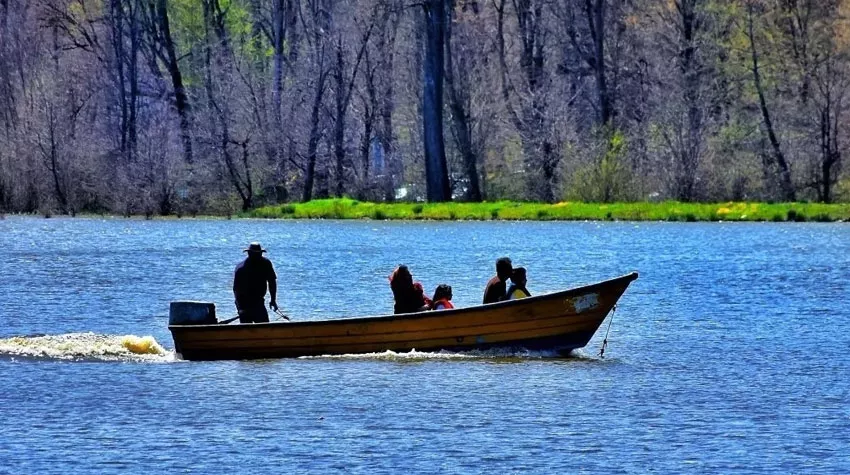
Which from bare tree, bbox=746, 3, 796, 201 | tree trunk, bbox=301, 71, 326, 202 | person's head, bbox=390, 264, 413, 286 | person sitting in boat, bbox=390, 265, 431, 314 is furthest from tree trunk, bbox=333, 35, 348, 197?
person's head, bbox=390, 264, 413, 286

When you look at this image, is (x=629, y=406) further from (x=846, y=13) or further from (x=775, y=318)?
(x=846, y=13)

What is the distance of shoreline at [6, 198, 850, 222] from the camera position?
211 feet

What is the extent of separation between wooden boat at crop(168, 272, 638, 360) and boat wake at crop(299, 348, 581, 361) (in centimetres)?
9

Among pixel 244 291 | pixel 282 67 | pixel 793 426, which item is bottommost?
pixel 793 426

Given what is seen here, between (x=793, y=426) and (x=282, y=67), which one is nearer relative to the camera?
(x=793, y=426)

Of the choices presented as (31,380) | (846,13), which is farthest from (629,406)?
(846,13)

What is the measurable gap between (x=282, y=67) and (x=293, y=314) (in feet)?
153

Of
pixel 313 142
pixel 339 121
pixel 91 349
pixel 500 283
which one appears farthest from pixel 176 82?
pixel 500 283

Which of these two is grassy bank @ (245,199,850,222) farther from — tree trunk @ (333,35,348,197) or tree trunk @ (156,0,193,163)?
tree trunk @ (156,0,193,163)

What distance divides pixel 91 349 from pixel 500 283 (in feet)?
21.3

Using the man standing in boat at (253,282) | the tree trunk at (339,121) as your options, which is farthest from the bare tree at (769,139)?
the man standing in boat at (253,282)

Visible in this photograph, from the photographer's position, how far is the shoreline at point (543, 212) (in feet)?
211

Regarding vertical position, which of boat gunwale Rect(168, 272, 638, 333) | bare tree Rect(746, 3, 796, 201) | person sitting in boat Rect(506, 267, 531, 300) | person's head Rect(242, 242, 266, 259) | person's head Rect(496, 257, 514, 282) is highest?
bare tree Rect(746, 3, 796, 201)

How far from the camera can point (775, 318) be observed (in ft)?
107
